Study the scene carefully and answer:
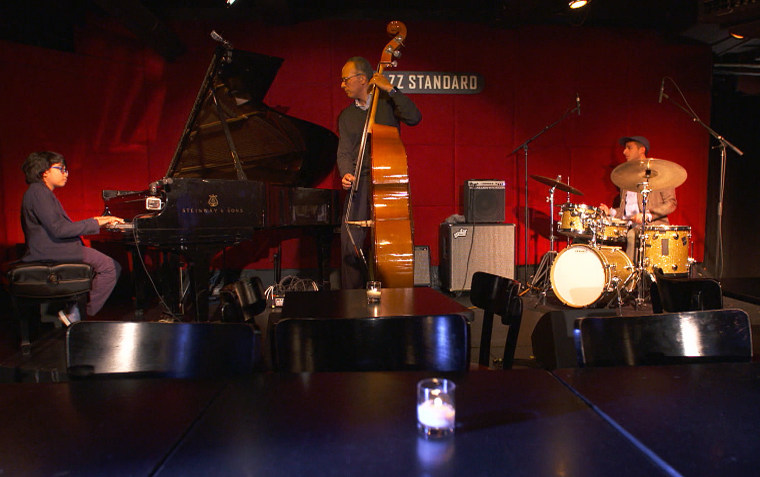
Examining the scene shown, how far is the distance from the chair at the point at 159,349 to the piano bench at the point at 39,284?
2.28m

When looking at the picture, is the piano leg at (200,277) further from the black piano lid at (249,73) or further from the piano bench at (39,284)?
the black piano lid at (249,73)

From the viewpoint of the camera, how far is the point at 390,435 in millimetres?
706

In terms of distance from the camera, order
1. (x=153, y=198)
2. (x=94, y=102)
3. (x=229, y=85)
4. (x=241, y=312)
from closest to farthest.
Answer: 1. (x=241, y=312)
2. (x=153, y=198)
3. (x=229, y=85)
4. (x=94, y=102)

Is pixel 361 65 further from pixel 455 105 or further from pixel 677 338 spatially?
pixel 677 338

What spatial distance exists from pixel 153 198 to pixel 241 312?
4.19ft

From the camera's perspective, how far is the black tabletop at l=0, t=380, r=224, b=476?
0.63 m

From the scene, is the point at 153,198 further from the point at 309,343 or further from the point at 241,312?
the point at 309,343

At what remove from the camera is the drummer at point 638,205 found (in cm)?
414

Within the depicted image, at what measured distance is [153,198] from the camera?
8.68 ft

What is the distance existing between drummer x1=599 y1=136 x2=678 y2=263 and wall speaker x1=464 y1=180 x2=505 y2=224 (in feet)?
3.17

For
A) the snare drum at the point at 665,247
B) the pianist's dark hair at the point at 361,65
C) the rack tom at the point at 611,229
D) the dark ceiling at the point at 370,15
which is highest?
the dark ceiling at the point at 370,15

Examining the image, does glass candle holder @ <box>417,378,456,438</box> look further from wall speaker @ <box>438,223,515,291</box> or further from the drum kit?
wall speaker @ <box>438,223,515,291</box>

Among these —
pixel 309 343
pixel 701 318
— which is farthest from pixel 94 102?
pixel 701 318

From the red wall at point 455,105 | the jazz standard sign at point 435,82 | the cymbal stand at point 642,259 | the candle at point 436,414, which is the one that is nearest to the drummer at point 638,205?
the cymbal stand at point 642,259
